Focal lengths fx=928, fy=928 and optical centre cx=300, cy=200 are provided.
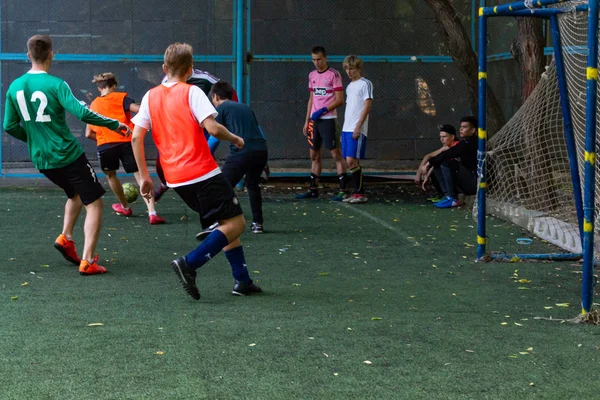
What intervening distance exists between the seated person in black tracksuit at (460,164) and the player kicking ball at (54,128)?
5349 millimetres

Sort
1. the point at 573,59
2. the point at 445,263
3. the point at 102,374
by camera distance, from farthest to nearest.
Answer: the point at 573,59 < the point at 445,263 < the point at 102,374

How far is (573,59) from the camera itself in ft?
28.0

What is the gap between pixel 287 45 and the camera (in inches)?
598

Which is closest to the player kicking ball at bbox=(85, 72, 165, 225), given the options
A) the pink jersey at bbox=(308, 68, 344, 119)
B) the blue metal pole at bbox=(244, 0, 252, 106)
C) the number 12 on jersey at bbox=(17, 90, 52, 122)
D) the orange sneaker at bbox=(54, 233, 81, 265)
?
the orange sneaker at bbox=(54, 233, 81, 265)

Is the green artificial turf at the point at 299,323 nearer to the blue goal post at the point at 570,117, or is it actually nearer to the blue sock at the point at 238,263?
the blue sock at the point at 238,263

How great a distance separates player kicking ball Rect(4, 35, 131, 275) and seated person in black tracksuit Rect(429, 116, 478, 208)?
5.35 m

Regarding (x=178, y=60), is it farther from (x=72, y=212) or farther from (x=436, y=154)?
(x=436, y=154)

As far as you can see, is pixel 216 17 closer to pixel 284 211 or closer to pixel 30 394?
pixel 284 211

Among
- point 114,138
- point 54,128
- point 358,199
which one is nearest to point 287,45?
point 358,199

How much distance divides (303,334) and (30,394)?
1679 millimetres

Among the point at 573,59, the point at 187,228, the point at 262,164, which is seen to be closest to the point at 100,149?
the point at 187,228

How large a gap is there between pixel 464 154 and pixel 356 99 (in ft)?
5.06

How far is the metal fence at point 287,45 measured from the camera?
14969mm

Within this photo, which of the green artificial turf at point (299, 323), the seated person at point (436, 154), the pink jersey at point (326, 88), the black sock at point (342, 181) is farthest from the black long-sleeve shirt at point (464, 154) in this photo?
the green artificial turf at point (299, 323)
